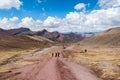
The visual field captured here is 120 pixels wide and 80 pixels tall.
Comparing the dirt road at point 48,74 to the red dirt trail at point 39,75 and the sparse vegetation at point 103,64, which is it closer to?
the red dirt trail at point 39,75

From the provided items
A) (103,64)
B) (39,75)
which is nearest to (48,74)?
(39,75)

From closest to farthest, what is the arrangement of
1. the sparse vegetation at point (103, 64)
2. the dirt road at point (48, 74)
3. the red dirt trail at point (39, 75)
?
1. the red dirt trail at point (39, 75)
2. the dirt road at point (48, 74)
3. the sparse vegetation at point (103, 64)

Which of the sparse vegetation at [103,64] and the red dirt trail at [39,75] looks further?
the sparse vegetation at [103,64]

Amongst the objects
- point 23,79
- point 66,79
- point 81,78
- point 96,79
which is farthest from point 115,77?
point 23,79

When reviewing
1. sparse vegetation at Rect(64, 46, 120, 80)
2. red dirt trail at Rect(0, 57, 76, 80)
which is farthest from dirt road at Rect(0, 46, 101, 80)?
sparse vegetation at Rect(64, 46, 120, 80)

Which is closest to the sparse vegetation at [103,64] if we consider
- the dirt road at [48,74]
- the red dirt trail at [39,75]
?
the dirt road at [48,74]

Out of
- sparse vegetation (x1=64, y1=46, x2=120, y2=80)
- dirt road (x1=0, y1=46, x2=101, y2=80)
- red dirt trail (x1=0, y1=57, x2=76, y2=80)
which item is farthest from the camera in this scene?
sparse vegetation (x1=64, y1=46, x2=120, y2=80)

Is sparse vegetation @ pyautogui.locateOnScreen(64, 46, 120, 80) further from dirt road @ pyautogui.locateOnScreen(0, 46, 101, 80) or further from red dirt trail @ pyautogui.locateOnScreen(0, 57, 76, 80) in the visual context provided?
red dirt trail @ pyautogui.locateOnScreen(0, 57, 76, 80)

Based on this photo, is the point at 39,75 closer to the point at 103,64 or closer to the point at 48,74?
the point at 48,74

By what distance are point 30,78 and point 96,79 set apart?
478 inches

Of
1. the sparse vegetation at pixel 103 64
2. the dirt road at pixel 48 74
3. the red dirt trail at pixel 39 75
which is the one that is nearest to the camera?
the red dirt trail at pixel 39 75

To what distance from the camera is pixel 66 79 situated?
4103cm

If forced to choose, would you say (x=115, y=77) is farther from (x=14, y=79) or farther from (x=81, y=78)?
(x=14, y=79)

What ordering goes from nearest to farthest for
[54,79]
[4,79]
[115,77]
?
[54,79] → [4,79] → [115,77]
